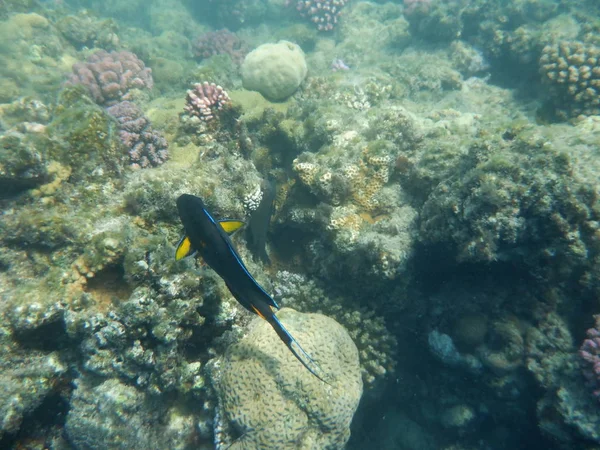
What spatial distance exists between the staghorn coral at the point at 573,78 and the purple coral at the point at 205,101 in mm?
7542

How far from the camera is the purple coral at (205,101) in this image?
18.8ft

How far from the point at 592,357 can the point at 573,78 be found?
6434 millimetres

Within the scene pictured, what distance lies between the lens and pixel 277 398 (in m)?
3.67

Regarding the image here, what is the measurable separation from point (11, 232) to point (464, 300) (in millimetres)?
6052

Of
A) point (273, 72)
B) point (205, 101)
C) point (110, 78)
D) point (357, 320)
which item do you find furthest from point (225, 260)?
point (110, 78)

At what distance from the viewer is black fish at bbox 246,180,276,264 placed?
474 centimetres

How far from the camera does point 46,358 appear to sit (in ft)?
10.3

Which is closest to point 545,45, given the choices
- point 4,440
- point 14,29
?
point 4,440

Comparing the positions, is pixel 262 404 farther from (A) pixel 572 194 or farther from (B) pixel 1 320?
Answer: (A) pixel 572 194

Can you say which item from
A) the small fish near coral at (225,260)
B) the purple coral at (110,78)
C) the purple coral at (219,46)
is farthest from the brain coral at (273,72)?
the small fish near coral at (225,260)

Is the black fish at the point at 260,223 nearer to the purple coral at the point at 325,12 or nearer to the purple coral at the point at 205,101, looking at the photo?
the purple coral at the point at 205,101

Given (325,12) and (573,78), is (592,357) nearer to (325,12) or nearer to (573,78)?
(573,78)

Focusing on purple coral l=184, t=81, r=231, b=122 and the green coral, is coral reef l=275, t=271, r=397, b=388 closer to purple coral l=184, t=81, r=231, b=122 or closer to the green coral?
the green coral

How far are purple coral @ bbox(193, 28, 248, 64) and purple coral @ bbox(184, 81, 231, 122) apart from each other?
7.53 meters
